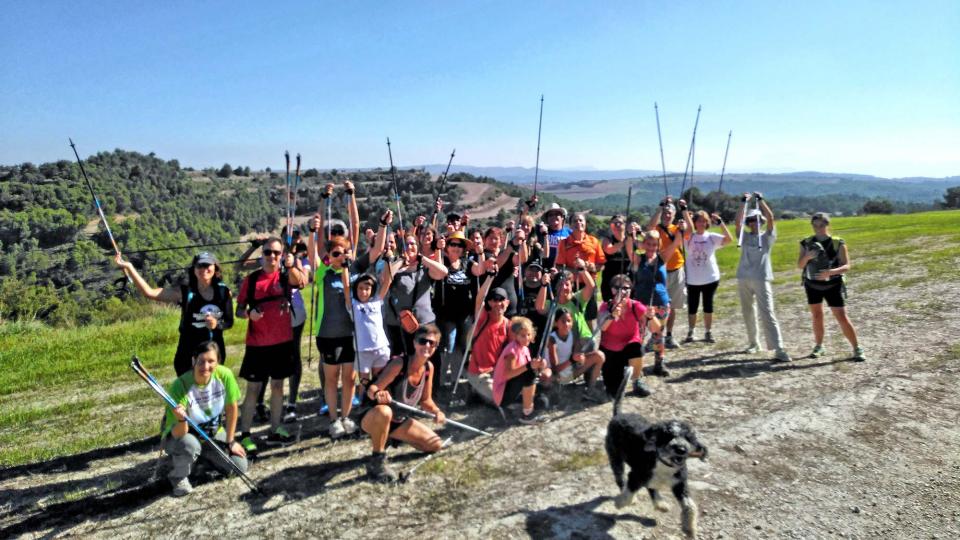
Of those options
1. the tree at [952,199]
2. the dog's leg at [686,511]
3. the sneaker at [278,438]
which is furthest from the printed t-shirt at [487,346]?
the tree at [952,199]

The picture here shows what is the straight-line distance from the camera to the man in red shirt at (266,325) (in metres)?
6.48

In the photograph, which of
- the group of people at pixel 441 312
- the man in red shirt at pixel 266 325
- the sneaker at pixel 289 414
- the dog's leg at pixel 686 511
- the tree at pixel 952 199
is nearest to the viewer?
the dog's leg at pixel 686 511

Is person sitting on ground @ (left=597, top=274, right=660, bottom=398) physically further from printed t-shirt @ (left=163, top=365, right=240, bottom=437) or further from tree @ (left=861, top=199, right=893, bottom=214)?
tree @ (left=861, top=199, right=893, bottom=214)

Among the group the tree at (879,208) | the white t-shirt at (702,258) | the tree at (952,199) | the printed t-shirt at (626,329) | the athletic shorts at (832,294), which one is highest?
the tree at (952,199)

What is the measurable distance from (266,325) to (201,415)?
1206 mm

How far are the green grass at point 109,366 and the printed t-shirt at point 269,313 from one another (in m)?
2.37

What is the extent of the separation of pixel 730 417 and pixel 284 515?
526 cm

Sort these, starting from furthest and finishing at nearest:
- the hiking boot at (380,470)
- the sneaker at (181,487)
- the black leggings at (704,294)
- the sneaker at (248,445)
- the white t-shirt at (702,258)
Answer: the black leggings at (704,294), the white t-shirt at (702,258), the sneaker at (248,445), the hiking boot at (380,470), the sneaker at (181,487)

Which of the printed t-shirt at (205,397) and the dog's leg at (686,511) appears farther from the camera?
the printed t-shirt at (205,397)

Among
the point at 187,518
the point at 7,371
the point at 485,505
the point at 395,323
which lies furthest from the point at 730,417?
the point at 7,371

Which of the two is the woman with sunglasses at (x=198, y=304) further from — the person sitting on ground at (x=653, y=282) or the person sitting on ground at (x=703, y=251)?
the person sitting on ground at (x=703, y=251)

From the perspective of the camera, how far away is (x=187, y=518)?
17.1 feet

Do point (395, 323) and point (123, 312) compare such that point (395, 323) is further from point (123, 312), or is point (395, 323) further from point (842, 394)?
point (123, 312)

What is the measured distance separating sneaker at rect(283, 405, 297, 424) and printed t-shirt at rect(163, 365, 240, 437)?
4.83ft
